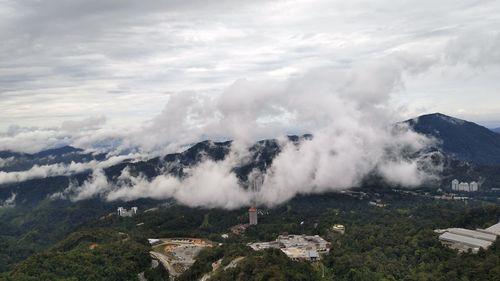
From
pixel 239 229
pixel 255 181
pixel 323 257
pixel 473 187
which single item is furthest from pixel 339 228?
pixel 473 187

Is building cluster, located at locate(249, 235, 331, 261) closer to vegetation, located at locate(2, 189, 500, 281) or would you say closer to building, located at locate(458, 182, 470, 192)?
vegetation, located at locate(2, 189, 500, 281)

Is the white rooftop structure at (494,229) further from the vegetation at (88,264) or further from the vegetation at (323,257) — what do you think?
the vegetation at (88,264)

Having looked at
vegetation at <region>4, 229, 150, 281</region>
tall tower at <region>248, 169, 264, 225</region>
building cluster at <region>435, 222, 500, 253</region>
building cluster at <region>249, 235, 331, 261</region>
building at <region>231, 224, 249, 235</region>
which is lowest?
building at <region>231, 224, 249, 235</region>

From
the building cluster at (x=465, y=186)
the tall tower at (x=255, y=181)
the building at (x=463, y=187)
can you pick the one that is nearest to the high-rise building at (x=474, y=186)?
the building cluster at (x=465, y=186)

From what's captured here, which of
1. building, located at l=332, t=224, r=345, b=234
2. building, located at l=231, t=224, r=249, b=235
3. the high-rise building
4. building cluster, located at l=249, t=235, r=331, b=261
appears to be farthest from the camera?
the high-rise building

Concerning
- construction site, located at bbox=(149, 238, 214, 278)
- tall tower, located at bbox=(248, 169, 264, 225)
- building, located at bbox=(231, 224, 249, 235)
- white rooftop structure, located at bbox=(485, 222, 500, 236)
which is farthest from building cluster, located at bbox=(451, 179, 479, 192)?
construction site, located at bbox=(149, 238, 214, 278)

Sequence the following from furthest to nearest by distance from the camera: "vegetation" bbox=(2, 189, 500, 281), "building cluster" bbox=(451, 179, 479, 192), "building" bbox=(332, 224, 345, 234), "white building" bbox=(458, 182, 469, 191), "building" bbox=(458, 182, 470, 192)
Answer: "white building" bbox=(458, 182, 469, 191)
"building" bbox=(458, 182, 470, 192)
"building cluster" bbox=(451, 179, 479, 192)
"building" bbox=(332, 224, 345, 234)
"vegetation" bbox=(2, 189, 500, 281)

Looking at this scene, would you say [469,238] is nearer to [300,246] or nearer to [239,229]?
[300,246]
